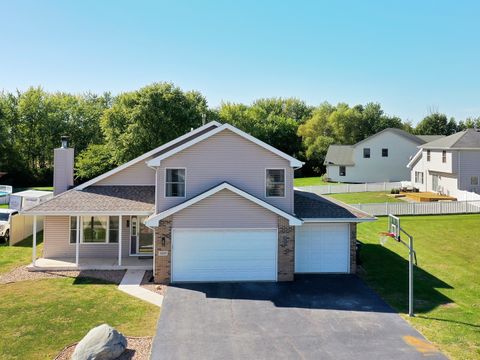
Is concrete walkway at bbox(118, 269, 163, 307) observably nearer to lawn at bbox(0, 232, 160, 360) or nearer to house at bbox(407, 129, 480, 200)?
lawn at bbox(0, 232, 160, 360)

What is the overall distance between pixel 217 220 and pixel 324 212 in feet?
15.9

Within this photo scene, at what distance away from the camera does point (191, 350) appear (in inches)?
440

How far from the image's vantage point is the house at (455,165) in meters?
36.2

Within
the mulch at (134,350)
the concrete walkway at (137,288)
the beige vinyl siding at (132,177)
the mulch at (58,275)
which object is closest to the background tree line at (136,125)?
the beige vinyl siding at (132,177)

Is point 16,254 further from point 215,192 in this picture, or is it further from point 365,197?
point 365,197

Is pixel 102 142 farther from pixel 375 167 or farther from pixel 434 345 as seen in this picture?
pixel 434 345

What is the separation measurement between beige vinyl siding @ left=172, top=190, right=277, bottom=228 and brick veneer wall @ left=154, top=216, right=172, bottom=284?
327mm

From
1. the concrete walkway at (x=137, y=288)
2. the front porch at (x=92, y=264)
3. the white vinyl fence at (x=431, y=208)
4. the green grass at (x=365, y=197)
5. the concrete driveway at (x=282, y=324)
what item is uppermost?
the green grass at (x=365, y=197)

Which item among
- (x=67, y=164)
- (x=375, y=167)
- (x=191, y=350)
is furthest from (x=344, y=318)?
(x=375, y=167)

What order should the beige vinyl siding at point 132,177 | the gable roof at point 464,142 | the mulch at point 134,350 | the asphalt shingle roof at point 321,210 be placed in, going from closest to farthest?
the mulch at point 134,350, the asphalt shingle roof at point 321,210, the beige vinyl siding at point 132,177, the gable roof at point 464,142

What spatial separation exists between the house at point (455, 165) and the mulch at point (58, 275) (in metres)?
29.6

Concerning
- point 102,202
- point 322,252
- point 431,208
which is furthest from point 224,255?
point 431,208

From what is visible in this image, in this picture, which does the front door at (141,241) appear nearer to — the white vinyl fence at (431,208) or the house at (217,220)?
the house at (217,220)

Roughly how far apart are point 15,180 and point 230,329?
56188 millimetres
